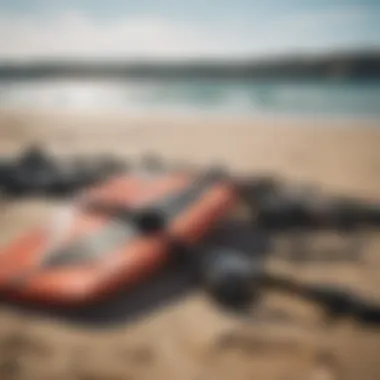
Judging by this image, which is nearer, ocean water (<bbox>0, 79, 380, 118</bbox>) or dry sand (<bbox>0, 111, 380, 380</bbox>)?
dry sand (<bbox>0, 111, 380, 380</bbox>)

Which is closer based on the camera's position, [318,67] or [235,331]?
[235,331]

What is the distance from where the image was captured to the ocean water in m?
1.22

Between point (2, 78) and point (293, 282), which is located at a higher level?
point (2, 78)

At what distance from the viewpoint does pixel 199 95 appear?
4.54 ft

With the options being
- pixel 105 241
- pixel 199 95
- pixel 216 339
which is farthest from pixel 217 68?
pixel 216 339

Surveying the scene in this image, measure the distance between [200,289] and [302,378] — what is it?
238 mm

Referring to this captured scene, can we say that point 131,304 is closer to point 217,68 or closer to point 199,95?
point 217,68

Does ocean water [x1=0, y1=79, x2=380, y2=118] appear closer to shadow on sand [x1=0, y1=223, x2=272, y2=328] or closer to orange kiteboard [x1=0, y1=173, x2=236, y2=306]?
orange kiteboard [x1=0, y1=173, x2=236, y2=306]

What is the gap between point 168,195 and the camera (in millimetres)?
1105

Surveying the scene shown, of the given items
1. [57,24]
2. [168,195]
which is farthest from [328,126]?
[57,24]

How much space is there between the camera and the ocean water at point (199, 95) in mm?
1223

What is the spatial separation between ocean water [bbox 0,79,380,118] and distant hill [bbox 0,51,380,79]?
2cm

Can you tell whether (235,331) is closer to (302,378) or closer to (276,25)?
(302,378)

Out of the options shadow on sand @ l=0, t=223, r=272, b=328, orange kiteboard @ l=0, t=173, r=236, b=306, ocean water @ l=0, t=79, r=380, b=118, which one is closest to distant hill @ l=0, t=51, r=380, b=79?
ocean water @ l=0, t=79, r=380, b=118
